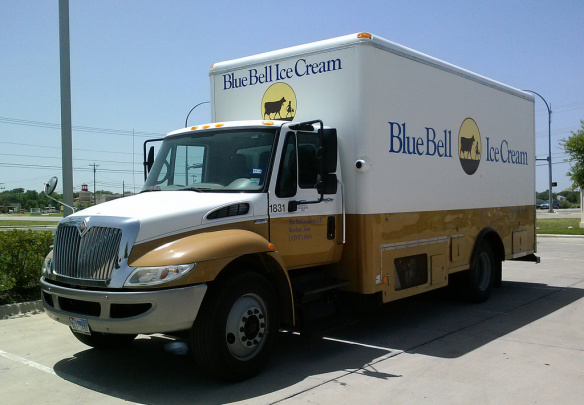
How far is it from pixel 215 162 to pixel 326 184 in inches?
50.4

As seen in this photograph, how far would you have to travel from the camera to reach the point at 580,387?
17.4ft

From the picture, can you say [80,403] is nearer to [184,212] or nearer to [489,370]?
[184,212]

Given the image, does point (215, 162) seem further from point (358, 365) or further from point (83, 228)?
point (358, 365)

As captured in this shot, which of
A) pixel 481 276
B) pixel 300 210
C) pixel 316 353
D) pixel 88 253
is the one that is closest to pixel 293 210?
pixel 300 210

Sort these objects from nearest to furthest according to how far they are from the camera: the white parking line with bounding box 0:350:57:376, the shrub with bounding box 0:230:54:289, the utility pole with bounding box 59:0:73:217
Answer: the white parking line with bounding box 0:350:57:376, the shrub with bounding box 0:230:54:289, the utility pole with bounding box 59:0:73:217

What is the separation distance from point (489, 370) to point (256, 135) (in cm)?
354

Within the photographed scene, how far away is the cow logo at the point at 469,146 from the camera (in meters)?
8.82

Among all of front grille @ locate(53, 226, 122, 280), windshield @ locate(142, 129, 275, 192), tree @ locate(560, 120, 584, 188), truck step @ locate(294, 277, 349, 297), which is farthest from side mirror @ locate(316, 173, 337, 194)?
tree @ locate(560, 120, 584, 188)

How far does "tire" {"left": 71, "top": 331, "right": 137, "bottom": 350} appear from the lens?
633 cm

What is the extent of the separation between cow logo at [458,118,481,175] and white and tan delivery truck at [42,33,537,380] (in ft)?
0.11

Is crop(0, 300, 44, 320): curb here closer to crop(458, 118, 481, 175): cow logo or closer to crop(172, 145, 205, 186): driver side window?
crop(172, 145, 205, 186): driver side window

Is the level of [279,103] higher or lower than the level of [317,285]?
higher

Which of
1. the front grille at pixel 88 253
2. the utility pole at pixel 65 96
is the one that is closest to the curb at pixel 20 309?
the utility pole at pixel 65 96

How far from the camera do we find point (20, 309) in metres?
8.66
